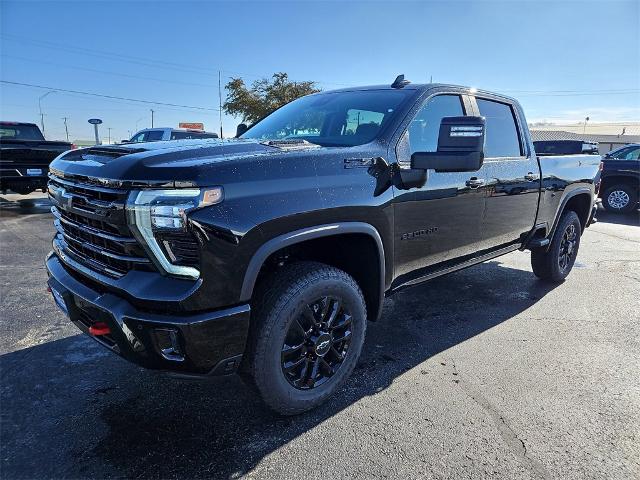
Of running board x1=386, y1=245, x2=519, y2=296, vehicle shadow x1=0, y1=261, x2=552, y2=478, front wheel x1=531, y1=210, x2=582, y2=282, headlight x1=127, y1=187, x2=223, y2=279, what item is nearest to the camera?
headlight x1=127, y1=187, x2=223, y2=279

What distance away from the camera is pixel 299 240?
2.29 meters

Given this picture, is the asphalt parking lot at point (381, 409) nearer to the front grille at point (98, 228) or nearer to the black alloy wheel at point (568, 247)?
the front grille at point (98, 228)

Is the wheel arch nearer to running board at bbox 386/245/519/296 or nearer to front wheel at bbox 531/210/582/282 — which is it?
front wheel at bbox 531/210/582/282

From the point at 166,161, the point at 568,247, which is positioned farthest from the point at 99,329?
the point at 568,247

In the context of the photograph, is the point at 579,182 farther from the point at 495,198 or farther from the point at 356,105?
the point at 356,105

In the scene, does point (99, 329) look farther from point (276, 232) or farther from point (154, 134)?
point (154, 134)

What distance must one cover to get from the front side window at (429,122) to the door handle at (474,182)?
16.7 inches

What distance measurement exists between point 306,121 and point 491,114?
5.85 ft

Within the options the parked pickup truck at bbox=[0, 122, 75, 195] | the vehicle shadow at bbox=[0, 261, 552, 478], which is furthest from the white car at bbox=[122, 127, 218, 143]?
the vehicle shadow at bbox=[0, 261, 552, 478]

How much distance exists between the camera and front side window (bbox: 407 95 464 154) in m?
3.04

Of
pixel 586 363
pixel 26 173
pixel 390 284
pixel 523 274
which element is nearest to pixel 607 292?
pixel 523 274

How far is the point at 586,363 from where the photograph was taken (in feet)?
10.9

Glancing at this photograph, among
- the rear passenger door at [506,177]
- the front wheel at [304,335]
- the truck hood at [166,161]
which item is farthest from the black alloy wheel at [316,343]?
the rear passenger door at [506,177]

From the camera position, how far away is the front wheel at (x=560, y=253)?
16.5ft
